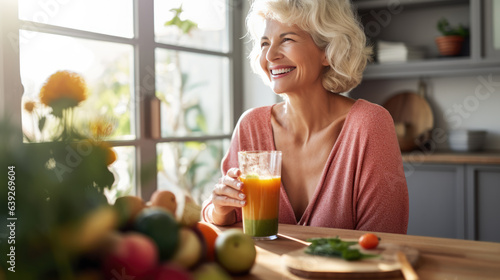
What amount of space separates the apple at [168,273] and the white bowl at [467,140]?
10.6 feet

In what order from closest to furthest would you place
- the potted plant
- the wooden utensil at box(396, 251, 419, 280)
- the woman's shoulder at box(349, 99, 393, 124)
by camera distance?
the wooden utensil at box(396, 251, 419, 280)
the woman's shoulder at box(349, 99, 393, 124)
the potted plant

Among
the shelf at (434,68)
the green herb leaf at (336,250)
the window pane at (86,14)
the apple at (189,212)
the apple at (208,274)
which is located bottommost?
the green herb leaf at (336,250)

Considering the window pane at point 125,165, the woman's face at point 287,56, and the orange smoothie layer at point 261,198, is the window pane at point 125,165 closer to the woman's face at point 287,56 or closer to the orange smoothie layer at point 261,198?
the woman's face at point 287,56

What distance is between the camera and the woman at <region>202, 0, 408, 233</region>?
64.1 inches

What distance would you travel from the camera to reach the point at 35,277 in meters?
0.47

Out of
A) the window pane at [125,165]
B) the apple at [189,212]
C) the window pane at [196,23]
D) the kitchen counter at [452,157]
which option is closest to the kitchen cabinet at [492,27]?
the kitchen counter at [452,157]

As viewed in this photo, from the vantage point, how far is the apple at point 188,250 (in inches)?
26.0

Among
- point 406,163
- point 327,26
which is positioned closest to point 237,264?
point 327,26

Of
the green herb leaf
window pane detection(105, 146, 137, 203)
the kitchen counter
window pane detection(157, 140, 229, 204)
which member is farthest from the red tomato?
the kitchen counter

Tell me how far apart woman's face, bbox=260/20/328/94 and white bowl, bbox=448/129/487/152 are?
76.9 inches

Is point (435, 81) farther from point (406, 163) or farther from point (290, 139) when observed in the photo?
point (290, 139)

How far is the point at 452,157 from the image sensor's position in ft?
10.4

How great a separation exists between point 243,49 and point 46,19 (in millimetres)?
1729

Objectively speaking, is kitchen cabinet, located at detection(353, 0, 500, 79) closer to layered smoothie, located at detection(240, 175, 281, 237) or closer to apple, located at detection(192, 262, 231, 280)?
layered smoothie, located at detection(240, 175, 281, 237)
